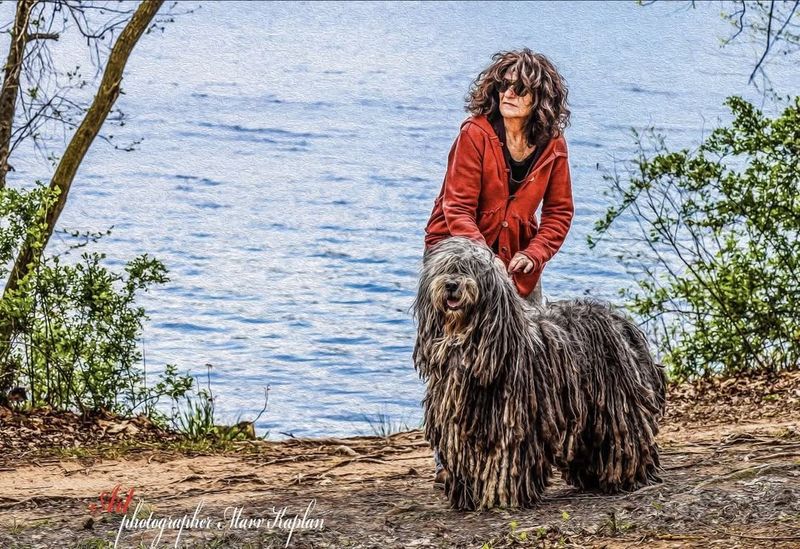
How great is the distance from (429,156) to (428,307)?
17.0 meters

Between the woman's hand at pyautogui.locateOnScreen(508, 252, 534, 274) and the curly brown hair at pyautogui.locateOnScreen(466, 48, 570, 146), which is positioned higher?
the curly brown hair at pyautogui.locateOnScreen(466, 48, 570, 146)

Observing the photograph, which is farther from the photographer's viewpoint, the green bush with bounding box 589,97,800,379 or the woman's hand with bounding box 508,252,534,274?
the green bush with bounding box 589,97,800,379

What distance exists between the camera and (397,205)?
21000mm

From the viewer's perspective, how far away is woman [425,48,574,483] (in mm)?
6875

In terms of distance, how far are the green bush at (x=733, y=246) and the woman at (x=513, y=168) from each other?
4140 millimetres

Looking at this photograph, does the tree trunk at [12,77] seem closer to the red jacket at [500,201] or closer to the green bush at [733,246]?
the red jacket at [500,201]

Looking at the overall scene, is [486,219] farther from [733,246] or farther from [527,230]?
[733,246]

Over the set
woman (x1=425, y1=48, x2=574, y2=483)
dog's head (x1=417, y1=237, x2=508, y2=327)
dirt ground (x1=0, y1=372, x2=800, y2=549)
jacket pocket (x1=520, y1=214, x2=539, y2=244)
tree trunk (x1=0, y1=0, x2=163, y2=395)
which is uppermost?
tree trunk (x1=0, y1=0, x2=163, y2=395)

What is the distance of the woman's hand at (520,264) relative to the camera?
6.86m

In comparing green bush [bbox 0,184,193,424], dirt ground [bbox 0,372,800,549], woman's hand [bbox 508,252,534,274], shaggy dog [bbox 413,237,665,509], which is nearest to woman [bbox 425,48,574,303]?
woman's hand [bbox 508,252,534,274]
